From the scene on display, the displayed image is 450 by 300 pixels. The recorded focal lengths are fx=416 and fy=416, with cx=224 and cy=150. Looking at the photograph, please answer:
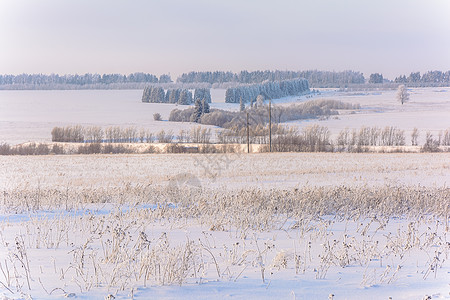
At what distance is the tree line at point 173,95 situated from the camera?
450 ft

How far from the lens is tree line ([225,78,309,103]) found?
112 meters

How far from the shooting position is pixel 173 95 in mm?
144375

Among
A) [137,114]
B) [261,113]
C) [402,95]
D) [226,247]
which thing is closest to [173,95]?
[137,114]

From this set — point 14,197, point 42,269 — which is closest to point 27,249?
point 42,269

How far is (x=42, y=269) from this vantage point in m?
5.18

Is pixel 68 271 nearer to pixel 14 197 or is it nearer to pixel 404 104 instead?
pixel 14 197

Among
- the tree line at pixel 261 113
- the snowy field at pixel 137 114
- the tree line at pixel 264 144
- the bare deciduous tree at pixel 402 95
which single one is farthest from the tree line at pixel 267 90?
the bare deciduous tree at pixel 402 95

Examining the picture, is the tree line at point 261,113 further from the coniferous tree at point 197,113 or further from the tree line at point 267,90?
the tree line at point 267,90

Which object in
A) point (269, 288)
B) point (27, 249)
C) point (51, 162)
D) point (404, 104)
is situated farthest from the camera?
point (404, 104)

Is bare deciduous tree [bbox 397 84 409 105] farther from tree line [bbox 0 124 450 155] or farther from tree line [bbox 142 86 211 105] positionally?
tree line [bbox 0 124 450 155]

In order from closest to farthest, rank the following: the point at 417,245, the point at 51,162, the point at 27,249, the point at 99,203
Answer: the point at 27,249 < the point at 417,245 < the point at 99,203 < the point at 51,162

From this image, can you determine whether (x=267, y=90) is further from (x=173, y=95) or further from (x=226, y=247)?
(x=226, y=247)

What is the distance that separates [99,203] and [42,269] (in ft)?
17.6

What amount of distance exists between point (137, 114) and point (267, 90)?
38.6 m
